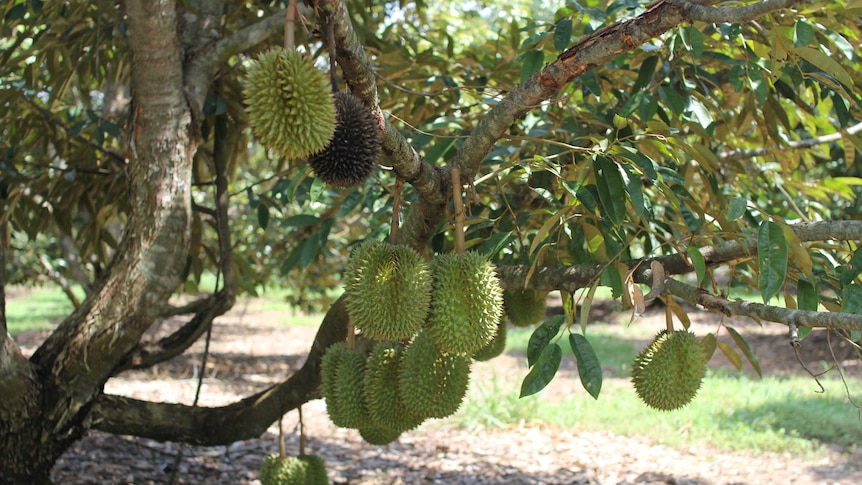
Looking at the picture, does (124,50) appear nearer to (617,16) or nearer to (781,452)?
(617,16)

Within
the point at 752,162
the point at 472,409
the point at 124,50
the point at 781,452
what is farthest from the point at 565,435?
the point at 124,50

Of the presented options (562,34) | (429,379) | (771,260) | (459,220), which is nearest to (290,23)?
(459,220)

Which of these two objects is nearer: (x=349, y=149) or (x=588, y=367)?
(x=349, y=149)

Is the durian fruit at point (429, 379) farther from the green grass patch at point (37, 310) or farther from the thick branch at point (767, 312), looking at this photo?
the green grass patch at point (37, 310)

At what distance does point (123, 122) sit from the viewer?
110 inches

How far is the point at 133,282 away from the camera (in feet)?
6.98

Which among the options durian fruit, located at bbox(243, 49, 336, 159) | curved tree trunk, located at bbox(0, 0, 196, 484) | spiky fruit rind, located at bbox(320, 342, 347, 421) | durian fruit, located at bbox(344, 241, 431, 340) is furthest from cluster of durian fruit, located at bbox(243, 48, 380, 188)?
curved tree trunk, located at bbox(0, 0, 196, 484)

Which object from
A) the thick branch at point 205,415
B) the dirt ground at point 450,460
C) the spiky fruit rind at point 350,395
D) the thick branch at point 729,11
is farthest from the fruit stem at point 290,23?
the dirt ground at point 450,460

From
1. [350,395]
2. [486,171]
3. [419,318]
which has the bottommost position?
[350,395]

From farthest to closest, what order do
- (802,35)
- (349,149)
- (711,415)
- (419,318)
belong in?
(711,415) → (802,35) → (419,318) → (349,149)

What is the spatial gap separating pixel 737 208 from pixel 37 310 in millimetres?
12140

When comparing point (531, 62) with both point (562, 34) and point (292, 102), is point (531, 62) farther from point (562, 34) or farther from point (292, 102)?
point (292, 102)

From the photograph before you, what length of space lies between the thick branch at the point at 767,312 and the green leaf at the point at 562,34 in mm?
684

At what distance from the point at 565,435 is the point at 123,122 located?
308cm
